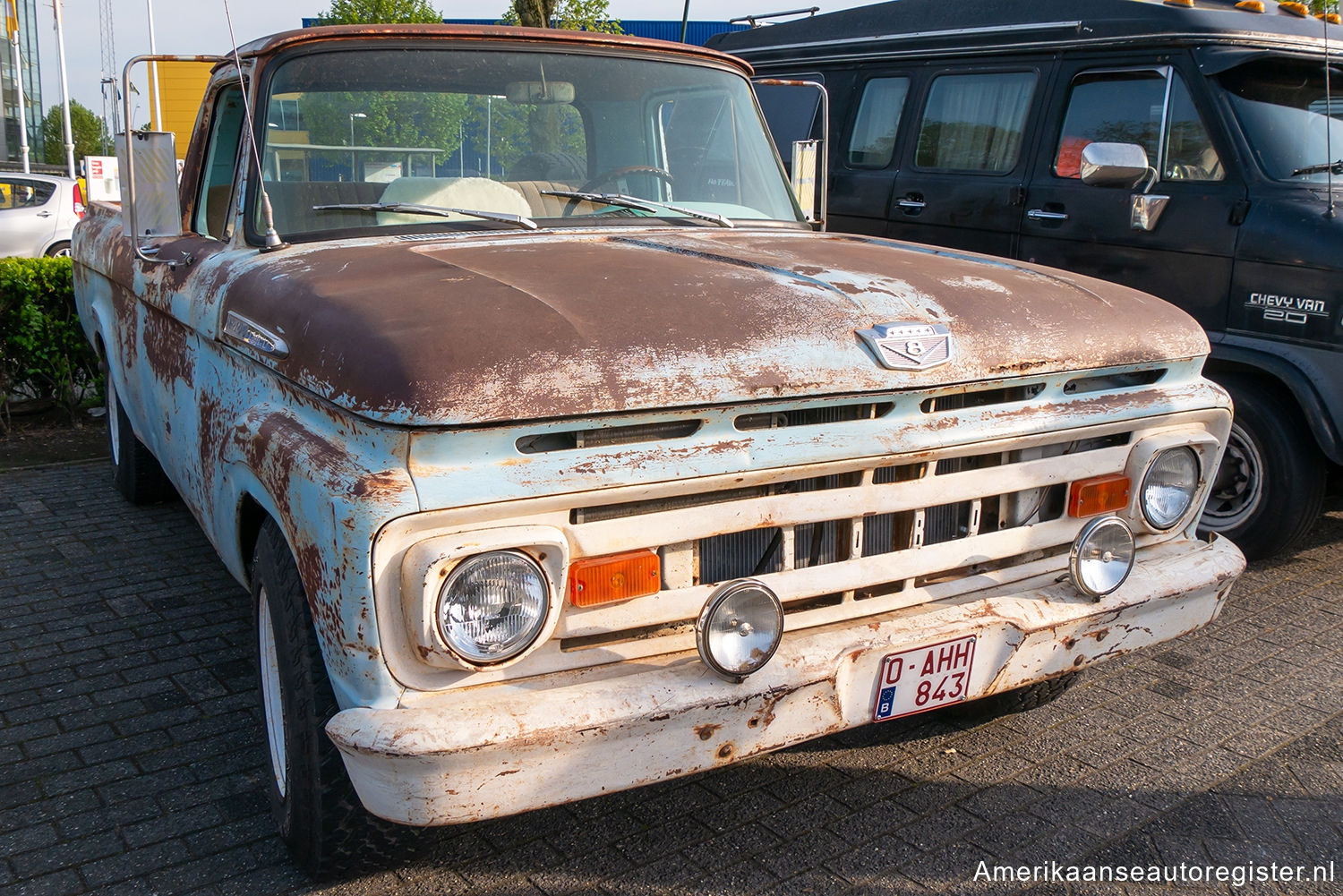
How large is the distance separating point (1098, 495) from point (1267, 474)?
2344 millimetres

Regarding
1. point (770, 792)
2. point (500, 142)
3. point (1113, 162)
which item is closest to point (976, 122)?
point (1113, 162)

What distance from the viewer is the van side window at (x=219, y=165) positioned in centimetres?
352

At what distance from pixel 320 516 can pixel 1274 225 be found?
409 centimetres

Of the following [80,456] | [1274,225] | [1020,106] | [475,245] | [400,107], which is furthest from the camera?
[80,456]

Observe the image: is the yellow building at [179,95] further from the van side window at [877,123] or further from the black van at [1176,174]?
the black van at [1176,174]

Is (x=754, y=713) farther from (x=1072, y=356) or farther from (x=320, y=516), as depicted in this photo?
(x=1072, y=356)

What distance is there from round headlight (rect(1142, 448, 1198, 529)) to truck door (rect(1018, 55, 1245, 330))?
214 cm

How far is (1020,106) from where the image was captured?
18.5ft

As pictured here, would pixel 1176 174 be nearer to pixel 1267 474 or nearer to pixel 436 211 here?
pixel 1267 474

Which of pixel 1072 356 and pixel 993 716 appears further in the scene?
pixel 993 716

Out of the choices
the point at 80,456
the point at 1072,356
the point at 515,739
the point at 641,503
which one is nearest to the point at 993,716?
the point at 1072,356

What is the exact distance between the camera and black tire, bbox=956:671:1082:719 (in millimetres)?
3393

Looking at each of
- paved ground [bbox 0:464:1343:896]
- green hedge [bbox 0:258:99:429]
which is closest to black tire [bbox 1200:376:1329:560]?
paved ground [bbox 0:464:1343:896]

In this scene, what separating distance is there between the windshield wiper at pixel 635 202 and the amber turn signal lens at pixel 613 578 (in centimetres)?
162
